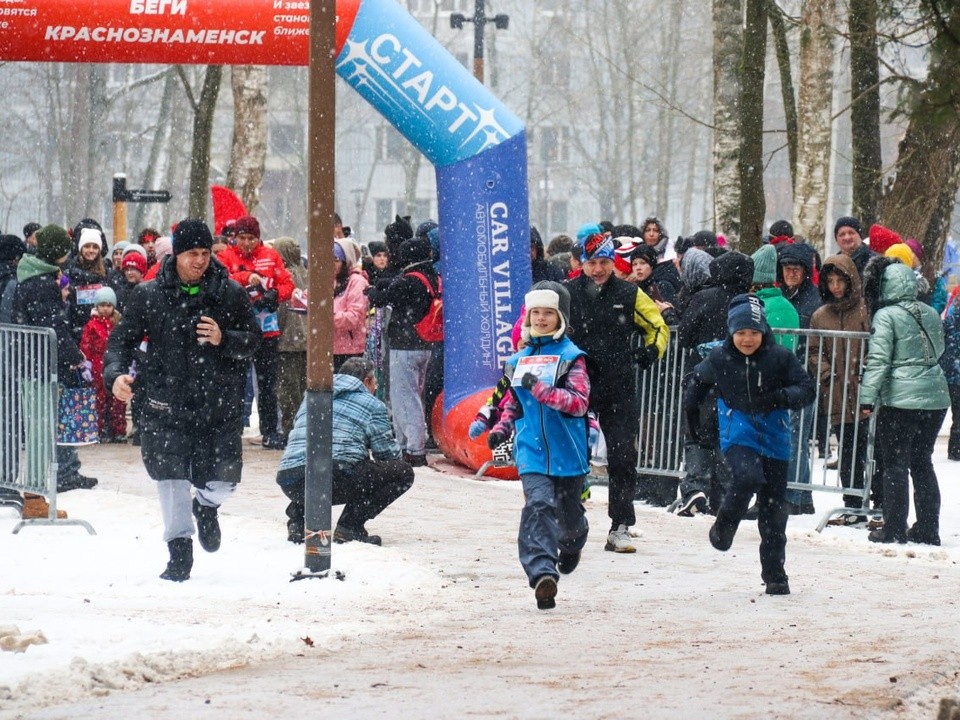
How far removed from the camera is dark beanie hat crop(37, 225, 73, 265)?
39.7 feet

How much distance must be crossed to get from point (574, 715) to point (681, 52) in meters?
53.3

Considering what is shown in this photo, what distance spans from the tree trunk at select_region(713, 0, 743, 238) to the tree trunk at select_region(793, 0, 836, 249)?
844mm

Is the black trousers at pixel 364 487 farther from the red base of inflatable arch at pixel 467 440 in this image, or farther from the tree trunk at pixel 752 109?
the tree trunk at pixel 752 109

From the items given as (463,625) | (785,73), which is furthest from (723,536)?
(785,73)

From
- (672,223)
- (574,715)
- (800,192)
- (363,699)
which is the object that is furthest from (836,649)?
(672,223)

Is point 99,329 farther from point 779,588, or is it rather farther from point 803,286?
point 779,588

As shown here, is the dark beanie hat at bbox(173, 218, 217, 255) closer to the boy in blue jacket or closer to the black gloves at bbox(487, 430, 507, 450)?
the black gloves at bbox(487, 430, 507, 450)

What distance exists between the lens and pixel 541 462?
8820 millimetres

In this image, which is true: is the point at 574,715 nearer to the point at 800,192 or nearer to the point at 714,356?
the point at 714,356

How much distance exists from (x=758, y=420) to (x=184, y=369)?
10.2 ft

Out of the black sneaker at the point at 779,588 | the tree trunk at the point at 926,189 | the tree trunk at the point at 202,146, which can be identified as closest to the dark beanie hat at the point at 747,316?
the black sneaker at the point at 779,588

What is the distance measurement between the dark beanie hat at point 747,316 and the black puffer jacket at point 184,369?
2.62 meters

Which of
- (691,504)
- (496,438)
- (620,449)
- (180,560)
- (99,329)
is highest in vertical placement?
(99,329)

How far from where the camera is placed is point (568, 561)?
930 cm
